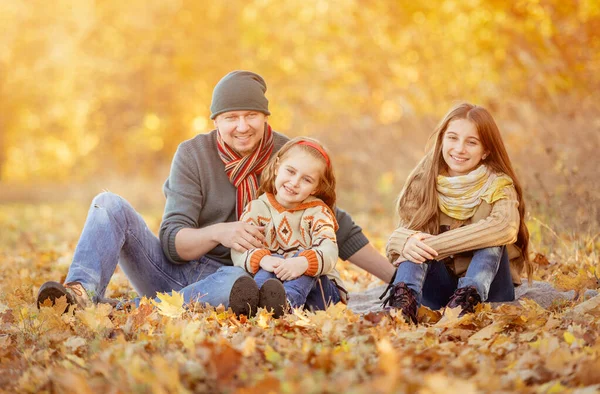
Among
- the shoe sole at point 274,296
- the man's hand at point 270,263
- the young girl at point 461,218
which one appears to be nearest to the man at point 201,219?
the man's hand at point 270,263

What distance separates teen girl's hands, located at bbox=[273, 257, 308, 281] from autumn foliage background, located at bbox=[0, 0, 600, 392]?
0.34 meters

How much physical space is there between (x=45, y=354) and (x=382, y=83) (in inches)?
356

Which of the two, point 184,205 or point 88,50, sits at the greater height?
point 88,50

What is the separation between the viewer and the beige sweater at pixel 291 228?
3.56 m

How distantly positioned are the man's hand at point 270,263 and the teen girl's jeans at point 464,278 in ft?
1.87

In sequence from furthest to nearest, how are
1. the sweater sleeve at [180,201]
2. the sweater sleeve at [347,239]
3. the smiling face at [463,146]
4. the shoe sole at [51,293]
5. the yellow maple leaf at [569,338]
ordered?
the sweater sleeve at [347,239] → the sweater sleeve at [180,201] → the smiling face at [463,146] → the shoe sole at [51,293] → the yellow maple leaf at [569,338]

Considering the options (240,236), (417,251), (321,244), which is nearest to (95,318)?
(240,236)

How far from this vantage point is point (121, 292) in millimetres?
4516

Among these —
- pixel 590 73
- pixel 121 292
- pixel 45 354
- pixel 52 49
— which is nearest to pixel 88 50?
pixel 52 49

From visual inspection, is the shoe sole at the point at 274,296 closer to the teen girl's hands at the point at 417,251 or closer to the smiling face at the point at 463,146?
the teen girl's hands at the point at 417,251

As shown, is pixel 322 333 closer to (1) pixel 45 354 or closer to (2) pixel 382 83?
(1) pixel 45 354

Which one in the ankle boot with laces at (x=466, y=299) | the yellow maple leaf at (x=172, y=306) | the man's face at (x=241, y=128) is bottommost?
the ankle boot with laces at (x=466, y=299)

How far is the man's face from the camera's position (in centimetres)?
379

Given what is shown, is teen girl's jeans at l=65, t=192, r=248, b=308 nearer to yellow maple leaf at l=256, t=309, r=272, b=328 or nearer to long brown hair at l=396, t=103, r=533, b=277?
yellow maple leaf at l=256, t=309, r=272, b=328
